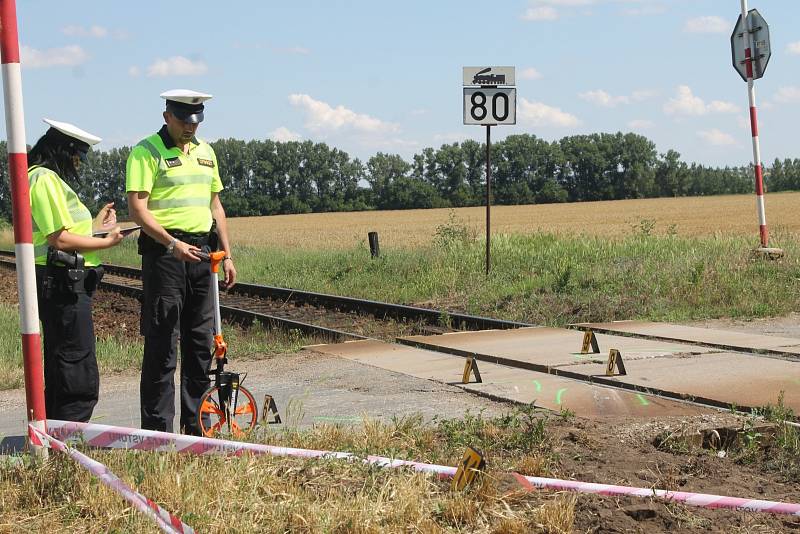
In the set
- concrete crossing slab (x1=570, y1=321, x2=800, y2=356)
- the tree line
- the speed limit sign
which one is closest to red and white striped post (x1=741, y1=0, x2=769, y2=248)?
the speed limit sign

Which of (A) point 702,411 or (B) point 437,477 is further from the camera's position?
(A) point 702,411

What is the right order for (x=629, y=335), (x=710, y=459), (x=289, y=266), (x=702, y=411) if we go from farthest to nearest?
(x=289, y=266) < (x=629, y=335) < (x=702, y=411) < (x=710, y=459)

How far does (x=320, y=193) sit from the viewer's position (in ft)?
313

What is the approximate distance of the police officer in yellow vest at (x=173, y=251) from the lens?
5945 mm

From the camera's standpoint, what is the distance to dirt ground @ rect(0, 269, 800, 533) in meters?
4.29

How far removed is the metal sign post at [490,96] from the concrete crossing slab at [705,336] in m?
4.74

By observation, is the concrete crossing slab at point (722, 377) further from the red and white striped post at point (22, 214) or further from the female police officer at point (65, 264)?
the red and white striped post at point (22, 214)

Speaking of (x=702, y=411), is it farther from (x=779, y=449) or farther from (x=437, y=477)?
(x=437, y=477)

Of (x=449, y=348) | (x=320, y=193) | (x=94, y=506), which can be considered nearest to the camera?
(x=94, y=506)

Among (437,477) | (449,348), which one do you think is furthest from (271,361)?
(437,477)

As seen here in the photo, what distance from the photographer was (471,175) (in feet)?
337

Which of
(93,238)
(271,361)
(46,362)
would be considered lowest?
(271,361)

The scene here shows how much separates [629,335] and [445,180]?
91431 mm

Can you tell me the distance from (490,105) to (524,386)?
8.19m
